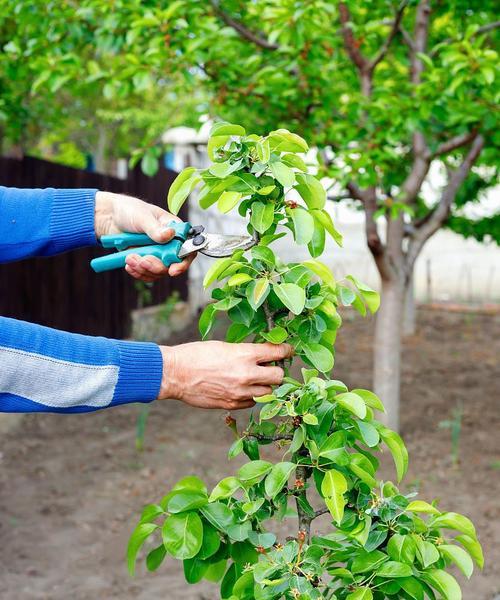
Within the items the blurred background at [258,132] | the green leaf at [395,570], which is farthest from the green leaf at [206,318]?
the blurred background at [258,132]

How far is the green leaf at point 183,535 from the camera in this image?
1.96 m

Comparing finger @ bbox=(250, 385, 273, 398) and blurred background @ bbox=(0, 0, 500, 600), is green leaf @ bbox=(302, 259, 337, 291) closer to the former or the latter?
finger @ bbox=(250, 385, 273, 398)

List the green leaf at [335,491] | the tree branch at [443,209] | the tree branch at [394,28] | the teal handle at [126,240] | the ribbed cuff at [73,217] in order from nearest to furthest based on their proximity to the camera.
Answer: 1. the green leaf at [335,491]
2. the teal handle at [126,240]
3. the ribbed cuff at [73,217]
4. the tree branch at [394,28]
5. the tree branch at [443,209]

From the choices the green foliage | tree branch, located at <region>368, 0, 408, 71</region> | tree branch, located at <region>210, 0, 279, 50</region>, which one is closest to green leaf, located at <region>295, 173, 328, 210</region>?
the green foliage

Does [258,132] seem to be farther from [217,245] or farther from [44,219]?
[217,245]

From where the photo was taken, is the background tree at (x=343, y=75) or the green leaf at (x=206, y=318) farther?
the background tree at (x=343, y=75)

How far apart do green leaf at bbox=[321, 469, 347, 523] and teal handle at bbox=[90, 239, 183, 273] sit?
767 millimetres

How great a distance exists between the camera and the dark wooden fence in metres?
6.54

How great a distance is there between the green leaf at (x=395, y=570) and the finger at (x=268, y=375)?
0.49 meters

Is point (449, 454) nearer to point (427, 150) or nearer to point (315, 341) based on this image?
point (427, 150)

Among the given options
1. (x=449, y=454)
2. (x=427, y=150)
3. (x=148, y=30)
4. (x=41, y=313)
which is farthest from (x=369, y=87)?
(x=41, y=313)

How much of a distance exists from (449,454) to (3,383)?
407 cm

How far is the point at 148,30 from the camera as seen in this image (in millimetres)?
4570

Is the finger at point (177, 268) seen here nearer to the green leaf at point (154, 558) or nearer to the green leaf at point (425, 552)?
the green leaf at point (154, 558)
